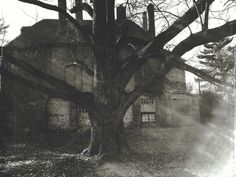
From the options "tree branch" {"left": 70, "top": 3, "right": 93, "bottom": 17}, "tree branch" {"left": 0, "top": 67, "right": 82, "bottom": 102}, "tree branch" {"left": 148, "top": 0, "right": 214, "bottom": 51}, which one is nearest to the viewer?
"tree branch" {"left": 148, "top": 0, "right": 214, "bottom": 51}

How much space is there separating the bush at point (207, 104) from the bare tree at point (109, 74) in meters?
25.0

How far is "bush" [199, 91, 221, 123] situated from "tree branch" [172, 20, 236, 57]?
84.7ft

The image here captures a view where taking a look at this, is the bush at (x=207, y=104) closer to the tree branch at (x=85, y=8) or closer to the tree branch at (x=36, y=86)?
the tree branch at (x=85, y=8)

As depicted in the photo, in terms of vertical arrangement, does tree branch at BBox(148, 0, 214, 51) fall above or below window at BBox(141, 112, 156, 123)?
above

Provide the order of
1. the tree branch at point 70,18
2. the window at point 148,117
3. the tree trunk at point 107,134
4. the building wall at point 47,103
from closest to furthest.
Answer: the tree branch at point 70,18
the tree trunk at point 107,134
the building wall at point 47,103
the window at point 148,117

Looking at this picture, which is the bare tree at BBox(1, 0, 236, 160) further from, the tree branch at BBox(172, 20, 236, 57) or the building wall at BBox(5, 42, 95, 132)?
the building wall at BBox(5, 42, 95, 132)

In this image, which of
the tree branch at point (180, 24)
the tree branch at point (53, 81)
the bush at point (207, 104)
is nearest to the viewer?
the tree branch at point (180, 24)

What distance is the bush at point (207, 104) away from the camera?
3300cm

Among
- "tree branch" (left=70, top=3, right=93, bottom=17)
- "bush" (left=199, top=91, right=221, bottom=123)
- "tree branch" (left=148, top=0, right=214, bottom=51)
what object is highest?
"tree branch" (left=70, top=3, right=93, bottom=17)

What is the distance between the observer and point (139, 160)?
31.0ft

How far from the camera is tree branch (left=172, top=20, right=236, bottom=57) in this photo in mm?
7687

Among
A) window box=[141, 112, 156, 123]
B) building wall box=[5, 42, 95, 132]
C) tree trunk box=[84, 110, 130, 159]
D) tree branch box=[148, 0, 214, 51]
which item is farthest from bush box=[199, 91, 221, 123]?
tree branch box=[148, 0, 214, 51]

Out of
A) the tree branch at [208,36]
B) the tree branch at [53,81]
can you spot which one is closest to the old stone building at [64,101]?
the tree branch at [53,81]

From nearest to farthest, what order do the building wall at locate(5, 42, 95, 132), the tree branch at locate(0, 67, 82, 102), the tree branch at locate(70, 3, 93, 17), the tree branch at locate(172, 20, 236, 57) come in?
the tree branch at locate(172, 20, 236, 57)
the tree branch at locate(0, 67, 82, 102)
the tree branch at locate(70, 3, 93, 17)
the building wall at locate(5, 42, 95, 132)
